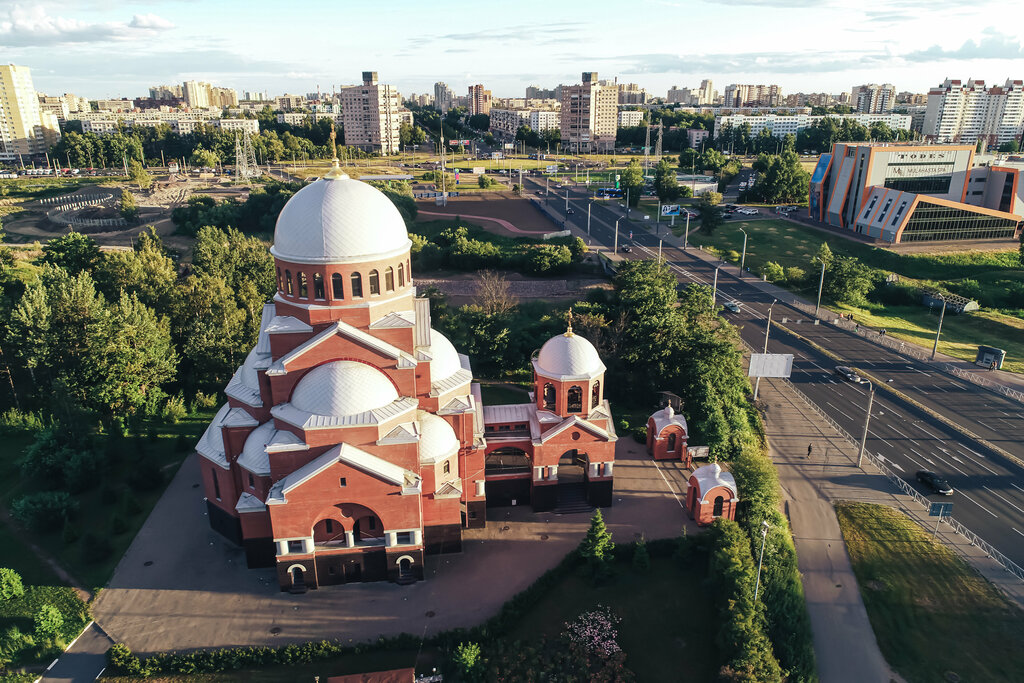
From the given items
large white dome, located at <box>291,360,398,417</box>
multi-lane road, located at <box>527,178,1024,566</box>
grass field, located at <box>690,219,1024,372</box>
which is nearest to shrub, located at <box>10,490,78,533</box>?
large white dome, located at <box>291,360,398,417</box>

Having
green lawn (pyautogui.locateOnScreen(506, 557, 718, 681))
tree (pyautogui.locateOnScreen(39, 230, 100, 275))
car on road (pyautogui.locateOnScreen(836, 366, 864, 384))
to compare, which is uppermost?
tree (pyautogui.locateOnScreen(39, 230, 100, 275))

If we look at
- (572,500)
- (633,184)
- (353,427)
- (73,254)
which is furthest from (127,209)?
(572,500)

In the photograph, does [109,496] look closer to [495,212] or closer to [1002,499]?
[1002,499]

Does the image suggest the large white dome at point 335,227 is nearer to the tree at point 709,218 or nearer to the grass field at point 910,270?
the grass field at point 910,270

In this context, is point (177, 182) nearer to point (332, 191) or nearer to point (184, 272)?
point (184, 272)

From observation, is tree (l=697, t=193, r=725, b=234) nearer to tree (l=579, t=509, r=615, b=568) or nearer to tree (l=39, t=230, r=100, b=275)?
tree (l=579, t=509, r=615, b=568)

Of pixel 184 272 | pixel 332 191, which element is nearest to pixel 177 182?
pixel 184 272
